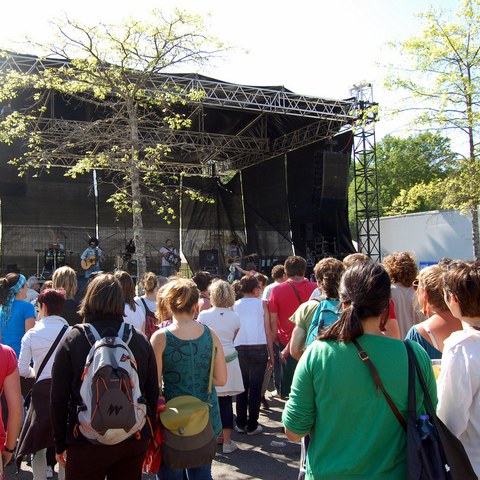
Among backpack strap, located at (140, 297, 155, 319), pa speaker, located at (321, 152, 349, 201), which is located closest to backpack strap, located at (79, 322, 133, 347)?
backpack strap, located at (140, 297, 155, 319)

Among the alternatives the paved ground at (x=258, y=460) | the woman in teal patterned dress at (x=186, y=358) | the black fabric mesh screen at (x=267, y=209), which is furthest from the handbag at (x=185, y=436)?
the black fabric mesh screen at (x=267, y=209)

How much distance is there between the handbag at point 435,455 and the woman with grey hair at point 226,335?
9.13ft

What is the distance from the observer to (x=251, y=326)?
4980 mm

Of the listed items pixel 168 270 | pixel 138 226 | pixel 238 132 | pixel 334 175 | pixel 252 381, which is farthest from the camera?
pixel 238 132

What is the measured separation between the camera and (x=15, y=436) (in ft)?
7.67

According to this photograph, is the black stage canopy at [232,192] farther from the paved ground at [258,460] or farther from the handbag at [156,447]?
the handbag at [156,447]

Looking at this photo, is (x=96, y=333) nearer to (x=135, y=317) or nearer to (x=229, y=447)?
(x=135, y=317)

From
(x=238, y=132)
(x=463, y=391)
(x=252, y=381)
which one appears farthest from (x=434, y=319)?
(x=238, y=132)

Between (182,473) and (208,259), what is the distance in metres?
14.8

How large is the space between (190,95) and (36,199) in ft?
27.7

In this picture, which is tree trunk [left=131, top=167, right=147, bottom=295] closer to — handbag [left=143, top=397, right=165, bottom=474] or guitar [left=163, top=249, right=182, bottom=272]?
guitar [left=163, top=249, right=182, bottom=272]

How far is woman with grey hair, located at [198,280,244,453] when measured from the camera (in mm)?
4332

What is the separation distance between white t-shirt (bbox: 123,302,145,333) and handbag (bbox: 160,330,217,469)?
173 centimetres

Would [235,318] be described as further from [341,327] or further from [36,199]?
[36,199]
